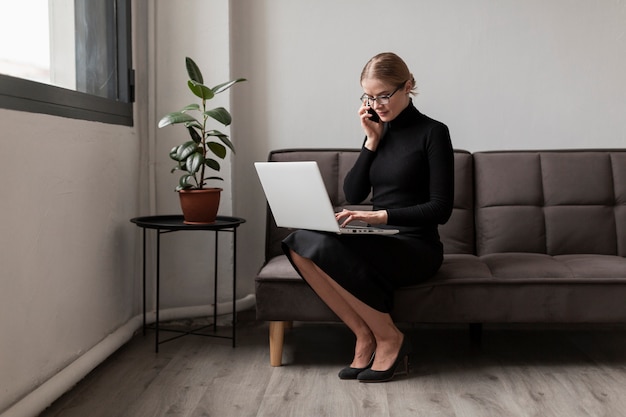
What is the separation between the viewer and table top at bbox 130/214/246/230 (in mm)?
2633

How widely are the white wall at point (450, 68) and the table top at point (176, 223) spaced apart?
49cm

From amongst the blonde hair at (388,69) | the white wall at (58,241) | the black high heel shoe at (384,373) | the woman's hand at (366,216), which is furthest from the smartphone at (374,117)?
the white wall at (58,241)

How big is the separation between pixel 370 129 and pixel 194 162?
68 cm

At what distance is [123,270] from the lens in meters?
2.88

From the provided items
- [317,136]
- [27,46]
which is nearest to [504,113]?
[317,136]

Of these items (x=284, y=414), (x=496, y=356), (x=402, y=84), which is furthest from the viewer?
A: (x=496, y=356)

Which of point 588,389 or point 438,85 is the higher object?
point 438,85

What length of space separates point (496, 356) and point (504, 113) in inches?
46.1

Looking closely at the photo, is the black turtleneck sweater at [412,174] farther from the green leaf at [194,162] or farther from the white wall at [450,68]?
the white wall at [450,68]

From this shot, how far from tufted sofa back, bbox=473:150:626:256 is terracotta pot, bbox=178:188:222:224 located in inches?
44.4

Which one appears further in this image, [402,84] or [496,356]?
[496,356]

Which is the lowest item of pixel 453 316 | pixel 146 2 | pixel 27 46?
pixel 453 316

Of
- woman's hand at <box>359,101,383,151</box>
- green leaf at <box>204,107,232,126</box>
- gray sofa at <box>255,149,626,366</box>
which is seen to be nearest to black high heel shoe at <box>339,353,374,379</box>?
gray sofa at <box>255,149,626,366</box>

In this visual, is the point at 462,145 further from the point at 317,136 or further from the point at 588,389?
the point at 588,389
